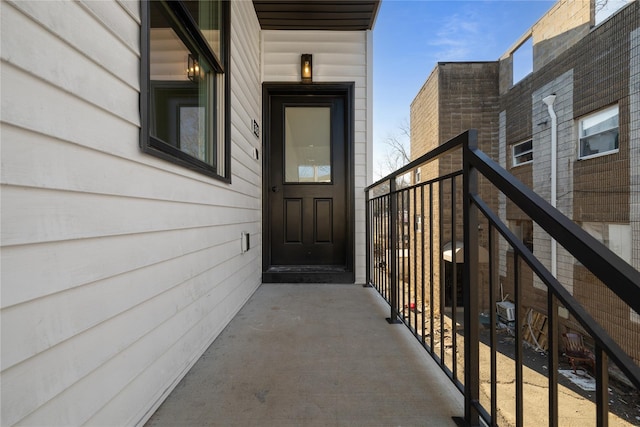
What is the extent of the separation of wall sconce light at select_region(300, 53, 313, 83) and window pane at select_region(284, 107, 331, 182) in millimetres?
306

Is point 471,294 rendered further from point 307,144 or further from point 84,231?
point 307,144

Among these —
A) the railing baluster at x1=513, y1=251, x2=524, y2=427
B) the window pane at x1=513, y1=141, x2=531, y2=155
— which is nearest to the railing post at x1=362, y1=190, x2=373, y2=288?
the railing baluster at x1=513, y1=251, x2=524, y2=427

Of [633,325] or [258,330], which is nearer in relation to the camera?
[258,330]

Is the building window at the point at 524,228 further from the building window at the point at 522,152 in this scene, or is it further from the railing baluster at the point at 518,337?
the railing baluster at the point at 518,337

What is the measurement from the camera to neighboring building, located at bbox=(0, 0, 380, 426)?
0.59 meters

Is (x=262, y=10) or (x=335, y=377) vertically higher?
(x=262, y=10)

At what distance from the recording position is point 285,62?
10.0ft

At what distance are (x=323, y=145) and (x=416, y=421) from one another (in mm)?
2648

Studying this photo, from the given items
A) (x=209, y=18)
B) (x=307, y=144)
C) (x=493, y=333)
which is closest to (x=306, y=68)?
(x=307, y=144)

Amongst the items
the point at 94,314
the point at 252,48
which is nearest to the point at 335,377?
the point at 94,314

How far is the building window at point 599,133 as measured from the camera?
4.93 meters

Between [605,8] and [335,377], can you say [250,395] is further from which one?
[605,8]

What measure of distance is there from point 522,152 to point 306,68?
265 inches

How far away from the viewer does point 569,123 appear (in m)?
5.73
